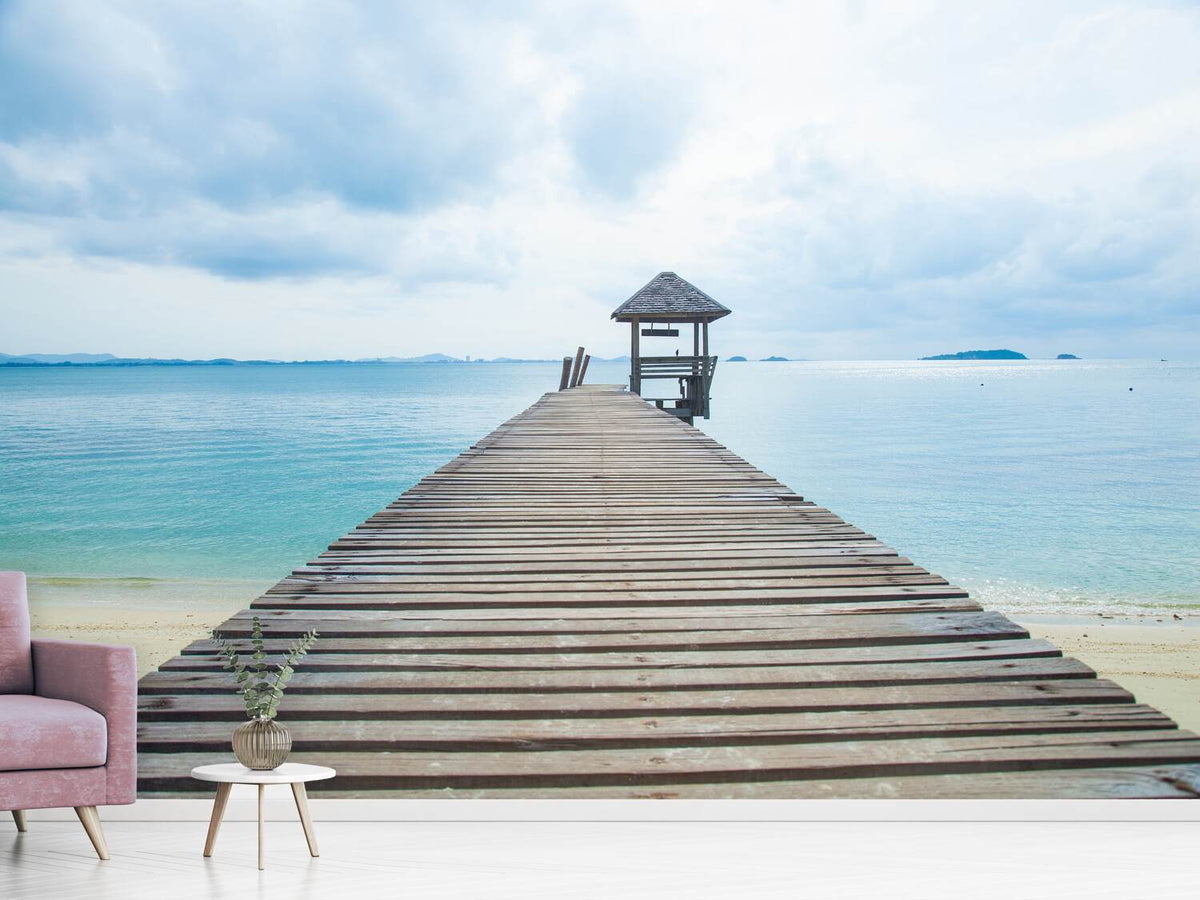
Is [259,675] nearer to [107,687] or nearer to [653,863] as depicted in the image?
[107,687]

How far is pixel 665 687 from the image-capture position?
273 centimetres

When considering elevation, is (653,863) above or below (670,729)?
below

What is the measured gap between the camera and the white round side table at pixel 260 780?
6.56ft

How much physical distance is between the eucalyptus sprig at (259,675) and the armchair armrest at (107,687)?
0.26 meters

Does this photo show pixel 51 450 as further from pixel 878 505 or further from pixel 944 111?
pixel 944 111

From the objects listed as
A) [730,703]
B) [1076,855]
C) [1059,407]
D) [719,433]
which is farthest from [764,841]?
[1059,407]

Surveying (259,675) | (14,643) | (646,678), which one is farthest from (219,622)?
(646,678)

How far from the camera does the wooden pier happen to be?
87.1 inches

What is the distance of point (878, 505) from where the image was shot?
70.1ft

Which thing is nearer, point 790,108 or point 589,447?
point 589,447

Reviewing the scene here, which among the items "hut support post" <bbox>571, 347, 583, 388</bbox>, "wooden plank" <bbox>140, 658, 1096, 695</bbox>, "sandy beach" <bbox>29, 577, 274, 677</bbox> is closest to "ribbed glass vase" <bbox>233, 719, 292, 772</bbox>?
"wooden plank" <bbox>140, 658, 1096, 695</bbox>

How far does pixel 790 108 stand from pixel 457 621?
57.1ft

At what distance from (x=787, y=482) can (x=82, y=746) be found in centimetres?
2444

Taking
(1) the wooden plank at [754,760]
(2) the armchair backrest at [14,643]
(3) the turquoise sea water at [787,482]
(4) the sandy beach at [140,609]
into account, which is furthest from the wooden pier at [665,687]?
(3) the turquoise sea water at [787,482]
